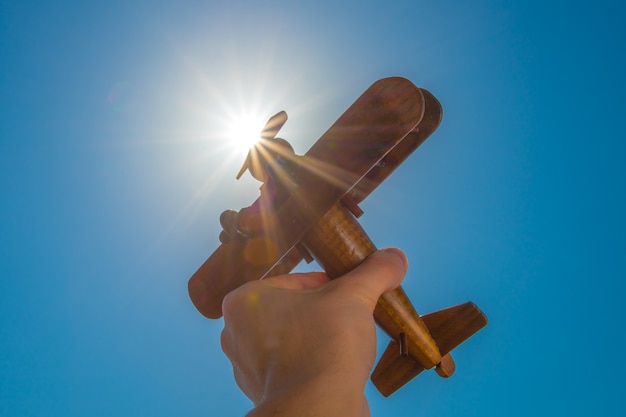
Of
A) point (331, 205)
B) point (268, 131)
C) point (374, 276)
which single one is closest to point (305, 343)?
point (374, 276)

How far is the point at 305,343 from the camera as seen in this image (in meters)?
1.40

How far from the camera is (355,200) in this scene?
2.60 metres

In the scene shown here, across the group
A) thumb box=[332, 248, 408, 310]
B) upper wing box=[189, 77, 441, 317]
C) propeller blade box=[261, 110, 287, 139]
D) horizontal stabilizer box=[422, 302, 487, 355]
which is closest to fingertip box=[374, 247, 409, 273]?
thumb box=[332, 248, 408, 310]

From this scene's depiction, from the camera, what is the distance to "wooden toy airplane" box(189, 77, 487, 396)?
6.66ft

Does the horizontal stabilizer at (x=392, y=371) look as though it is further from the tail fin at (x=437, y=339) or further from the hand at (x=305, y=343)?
the hand at (x=305, y=343)

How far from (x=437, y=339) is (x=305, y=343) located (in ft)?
5.51

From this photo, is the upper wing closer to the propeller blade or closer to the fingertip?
the propeller blade

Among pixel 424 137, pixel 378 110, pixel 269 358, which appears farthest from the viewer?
pixel 424 137

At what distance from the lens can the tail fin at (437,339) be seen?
2.59m

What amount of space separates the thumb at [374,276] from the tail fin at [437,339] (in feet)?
2.67

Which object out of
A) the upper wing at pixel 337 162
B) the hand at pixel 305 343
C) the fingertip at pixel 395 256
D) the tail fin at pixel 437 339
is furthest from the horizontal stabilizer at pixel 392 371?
the upper wing at pixel 337 162

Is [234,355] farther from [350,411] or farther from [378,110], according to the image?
[378,110]

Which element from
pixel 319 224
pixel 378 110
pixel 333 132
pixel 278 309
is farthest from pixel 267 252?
pixel 378 110

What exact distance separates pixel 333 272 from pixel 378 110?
1.00 m
